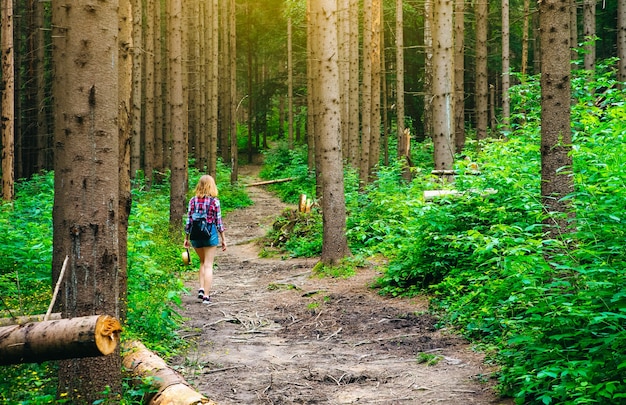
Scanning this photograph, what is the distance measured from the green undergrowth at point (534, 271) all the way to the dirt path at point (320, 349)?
1.25 ft

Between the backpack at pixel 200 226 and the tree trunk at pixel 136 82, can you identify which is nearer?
the backpack at pixel 200 226

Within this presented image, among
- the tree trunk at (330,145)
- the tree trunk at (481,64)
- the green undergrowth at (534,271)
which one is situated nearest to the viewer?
the green undergrowth at (534,271)

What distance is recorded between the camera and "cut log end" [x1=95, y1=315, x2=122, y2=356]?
3.37 meters

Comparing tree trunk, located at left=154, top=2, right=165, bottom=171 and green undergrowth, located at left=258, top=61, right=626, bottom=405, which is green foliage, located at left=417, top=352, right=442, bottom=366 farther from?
tree trunk, located at left=154, top=2, right=165, bottom=171

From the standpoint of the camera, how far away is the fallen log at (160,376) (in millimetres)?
4329

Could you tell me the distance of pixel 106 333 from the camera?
11.2 ft

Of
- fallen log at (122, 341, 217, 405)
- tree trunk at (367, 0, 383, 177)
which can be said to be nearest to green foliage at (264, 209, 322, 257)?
tree trunk at (367, 0, 383, 177)

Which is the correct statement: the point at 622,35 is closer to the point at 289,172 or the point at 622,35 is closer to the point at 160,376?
the point at 289,172

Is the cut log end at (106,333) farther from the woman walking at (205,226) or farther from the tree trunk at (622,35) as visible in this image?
the tree trunk at (622,35)

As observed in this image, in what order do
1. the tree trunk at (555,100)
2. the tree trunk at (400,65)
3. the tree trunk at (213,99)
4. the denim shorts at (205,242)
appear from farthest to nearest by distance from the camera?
the tree trunk at (213,99)
the tree trunk at (400,65)
the denim shorts at (205,242)
the tree trunk at (555,100)

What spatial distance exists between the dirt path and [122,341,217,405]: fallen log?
0.58 metres

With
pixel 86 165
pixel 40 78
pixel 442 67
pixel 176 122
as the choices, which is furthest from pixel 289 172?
pixel 86 165

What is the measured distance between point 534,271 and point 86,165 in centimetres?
369

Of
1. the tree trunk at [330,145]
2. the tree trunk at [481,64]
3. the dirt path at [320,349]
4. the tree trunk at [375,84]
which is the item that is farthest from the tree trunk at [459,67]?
the dirt path at [320,349]
